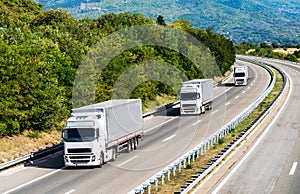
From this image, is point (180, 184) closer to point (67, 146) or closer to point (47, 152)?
point (67, 146)

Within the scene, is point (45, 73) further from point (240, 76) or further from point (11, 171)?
point (240, 76)

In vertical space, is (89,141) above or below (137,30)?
below

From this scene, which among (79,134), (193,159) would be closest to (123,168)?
(79,134)

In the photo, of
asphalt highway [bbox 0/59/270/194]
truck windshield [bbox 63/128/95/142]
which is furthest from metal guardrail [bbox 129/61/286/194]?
truck windshield [bbox 63/128/95/142]

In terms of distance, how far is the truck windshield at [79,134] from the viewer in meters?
28.8

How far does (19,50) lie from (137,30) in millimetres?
35199

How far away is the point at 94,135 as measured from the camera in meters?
28.9

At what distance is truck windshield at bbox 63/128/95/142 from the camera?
94.5 feet

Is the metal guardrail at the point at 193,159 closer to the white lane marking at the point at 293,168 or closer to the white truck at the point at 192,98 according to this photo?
the white lane marking at the point at 293,168

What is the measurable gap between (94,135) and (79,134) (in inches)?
36.5

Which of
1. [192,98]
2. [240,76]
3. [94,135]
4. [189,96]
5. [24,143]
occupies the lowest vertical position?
[24,143]

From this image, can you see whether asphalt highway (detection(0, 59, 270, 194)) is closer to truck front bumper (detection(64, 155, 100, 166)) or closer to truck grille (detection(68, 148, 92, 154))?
truck front bumper (detection(64, 155, 100, 166))

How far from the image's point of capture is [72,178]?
27094mm

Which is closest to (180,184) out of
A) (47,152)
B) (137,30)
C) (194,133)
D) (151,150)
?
(151,150)
